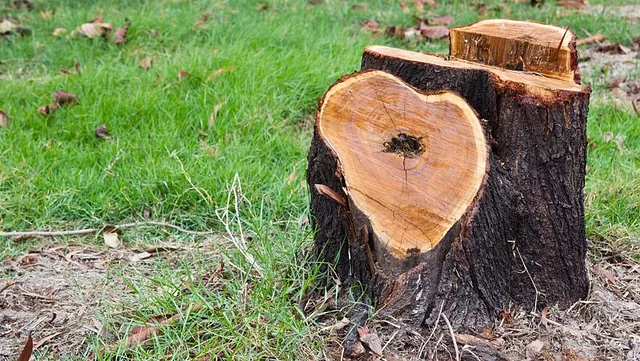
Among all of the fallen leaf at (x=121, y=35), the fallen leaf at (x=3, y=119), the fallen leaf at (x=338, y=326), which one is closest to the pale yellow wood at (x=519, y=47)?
the fallen leaf at (x=338, y=326)

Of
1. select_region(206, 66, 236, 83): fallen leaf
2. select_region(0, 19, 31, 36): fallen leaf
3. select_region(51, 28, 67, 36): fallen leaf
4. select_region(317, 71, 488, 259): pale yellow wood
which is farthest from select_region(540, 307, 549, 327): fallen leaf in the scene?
select_region(0, 19, 31, 36): fallen leaf

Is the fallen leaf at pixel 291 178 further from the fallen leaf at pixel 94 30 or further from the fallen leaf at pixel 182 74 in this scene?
the fallen leaf at pixel 94 30

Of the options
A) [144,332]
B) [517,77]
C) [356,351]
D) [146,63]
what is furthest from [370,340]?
[146,63]

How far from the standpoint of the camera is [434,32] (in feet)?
18.7

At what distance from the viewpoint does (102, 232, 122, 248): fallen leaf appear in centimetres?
315

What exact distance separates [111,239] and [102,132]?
982mm

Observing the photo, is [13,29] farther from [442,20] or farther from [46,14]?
[442,20]

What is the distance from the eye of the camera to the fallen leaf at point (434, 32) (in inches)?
224

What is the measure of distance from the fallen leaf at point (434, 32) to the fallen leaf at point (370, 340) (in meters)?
3.86

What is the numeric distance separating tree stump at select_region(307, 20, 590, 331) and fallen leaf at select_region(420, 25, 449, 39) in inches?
132

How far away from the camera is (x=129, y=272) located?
9.52 feet

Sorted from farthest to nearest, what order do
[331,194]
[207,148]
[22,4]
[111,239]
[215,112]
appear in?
[22,4] < [215,112] < [207,148] < [111,239] < [331,194]

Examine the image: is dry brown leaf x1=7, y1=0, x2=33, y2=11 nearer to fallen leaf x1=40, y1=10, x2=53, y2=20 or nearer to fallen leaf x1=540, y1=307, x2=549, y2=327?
fallen leaf x1=40, y1=10, x2=53, y2=20

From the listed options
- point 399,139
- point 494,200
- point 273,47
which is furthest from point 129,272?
point 273,47
